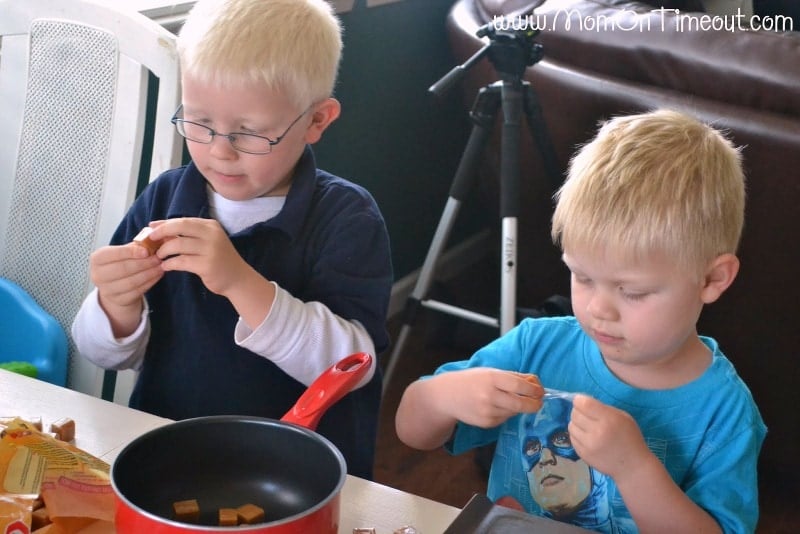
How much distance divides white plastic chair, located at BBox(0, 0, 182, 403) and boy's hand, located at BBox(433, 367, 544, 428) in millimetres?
554

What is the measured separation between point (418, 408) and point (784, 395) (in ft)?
4.49

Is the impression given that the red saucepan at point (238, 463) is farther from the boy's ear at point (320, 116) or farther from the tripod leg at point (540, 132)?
the tripod leg at point (540, 132)

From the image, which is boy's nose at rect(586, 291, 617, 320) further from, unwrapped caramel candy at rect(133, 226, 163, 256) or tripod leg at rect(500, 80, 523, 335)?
tripod leg at rect(500, 80, 523, 335)

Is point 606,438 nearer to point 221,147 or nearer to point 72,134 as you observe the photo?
point 221,147

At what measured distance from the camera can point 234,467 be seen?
0.81m

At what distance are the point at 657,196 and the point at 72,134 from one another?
0.89m

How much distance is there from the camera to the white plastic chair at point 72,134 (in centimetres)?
142

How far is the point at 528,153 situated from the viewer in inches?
94.0

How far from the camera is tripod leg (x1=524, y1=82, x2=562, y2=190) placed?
2193 millimetres

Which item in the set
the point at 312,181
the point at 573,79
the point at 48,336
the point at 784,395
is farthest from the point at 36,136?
the point at 784,395

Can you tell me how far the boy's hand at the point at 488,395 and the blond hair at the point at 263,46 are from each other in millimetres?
399

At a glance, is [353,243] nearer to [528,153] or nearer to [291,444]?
[291,444]

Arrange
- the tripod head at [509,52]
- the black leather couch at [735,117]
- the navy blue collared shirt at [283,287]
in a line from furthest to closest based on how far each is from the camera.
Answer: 1. the tripod head at [509,52]
2. the black leather couch at [735,117]
3. the navy blue collared shirt at [283,287]

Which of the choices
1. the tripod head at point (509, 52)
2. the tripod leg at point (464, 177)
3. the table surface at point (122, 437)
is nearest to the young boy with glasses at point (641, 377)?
the table surface at point (122, 437)
